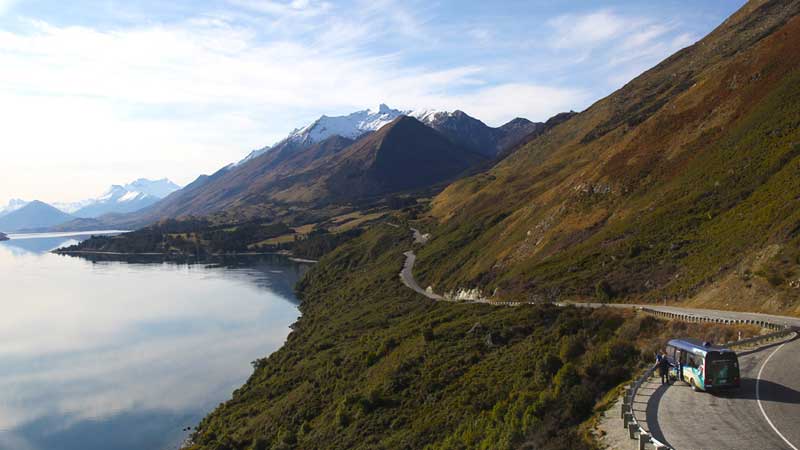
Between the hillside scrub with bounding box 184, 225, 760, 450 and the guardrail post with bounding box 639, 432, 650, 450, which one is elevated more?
the guardrail post with bounding box 639, 432, 650, 450

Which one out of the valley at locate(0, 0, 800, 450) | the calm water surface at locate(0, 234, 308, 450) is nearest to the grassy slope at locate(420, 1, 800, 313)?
the valley at locate(0, 0, 800, 450)

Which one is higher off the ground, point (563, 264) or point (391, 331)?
point (563, 264)

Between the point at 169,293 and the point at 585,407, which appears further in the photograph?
the point at 169,293

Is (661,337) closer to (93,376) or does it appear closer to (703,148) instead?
(703,148)

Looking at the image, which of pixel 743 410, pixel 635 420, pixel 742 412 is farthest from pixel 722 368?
pixel 635 420

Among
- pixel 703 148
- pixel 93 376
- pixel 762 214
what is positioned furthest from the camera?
→ pixel 93 376

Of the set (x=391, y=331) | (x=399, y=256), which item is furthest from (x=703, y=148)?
(x=399, y=256)

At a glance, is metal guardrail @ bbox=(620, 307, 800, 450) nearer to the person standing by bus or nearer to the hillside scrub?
the person standing by bus
